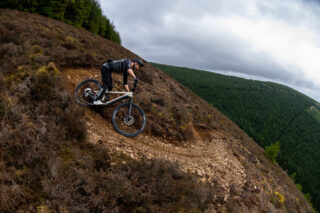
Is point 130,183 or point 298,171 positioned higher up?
point 130,183

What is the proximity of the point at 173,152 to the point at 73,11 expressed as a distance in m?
34.6

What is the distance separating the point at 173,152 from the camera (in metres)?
8.30

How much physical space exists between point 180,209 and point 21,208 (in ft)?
12.9

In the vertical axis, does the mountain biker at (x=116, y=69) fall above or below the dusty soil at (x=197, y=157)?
above

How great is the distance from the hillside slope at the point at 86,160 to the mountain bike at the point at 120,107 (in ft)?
1.65

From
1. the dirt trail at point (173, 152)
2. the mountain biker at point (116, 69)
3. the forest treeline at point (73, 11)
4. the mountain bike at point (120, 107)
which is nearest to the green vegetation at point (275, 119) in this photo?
the dirt trail at point (173, 152)

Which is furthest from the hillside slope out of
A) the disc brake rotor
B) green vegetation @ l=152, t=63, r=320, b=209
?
green vegetation @ l=152, t=63, r=320, b=209

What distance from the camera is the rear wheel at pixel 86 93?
7781 millimetres

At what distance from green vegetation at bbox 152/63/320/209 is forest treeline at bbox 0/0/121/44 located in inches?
3704

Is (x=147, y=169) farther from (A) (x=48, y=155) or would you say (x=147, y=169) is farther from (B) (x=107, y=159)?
(A) (x=48, y=155)

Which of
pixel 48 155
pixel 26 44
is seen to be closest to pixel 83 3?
pixel 26 44

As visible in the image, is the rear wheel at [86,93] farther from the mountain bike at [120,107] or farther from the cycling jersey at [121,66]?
the cycling jersey at [121,66]

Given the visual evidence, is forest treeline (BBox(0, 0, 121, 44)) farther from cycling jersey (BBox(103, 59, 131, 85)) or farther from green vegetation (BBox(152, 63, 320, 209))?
green vegetation (BBox(152, 63, 320, 209))

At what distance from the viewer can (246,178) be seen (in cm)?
912
